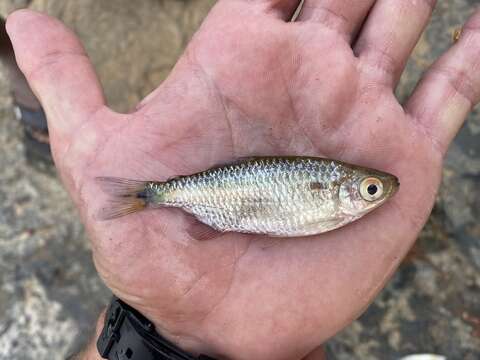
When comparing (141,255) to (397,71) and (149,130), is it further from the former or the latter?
(397,71)

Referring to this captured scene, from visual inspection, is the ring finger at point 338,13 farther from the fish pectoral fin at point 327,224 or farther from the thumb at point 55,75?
the thumb at point 55,75

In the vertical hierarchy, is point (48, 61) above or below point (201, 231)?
above

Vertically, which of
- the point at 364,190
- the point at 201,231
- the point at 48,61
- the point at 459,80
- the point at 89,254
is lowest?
the point at 89,254

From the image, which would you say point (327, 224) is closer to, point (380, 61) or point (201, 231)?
point (201, 231)

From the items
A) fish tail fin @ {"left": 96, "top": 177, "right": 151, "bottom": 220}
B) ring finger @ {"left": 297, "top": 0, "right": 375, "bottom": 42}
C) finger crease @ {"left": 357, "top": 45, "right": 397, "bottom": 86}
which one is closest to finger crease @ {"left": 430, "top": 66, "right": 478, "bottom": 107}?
finger crease @ {"left": 357, "top": 45, "right": 397, "bottom": 86}

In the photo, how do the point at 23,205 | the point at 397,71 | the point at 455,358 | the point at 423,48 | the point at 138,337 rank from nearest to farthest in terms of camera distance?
1. the point at 138,337
2. the point at 397,71
3. the point at 455,358
4. the point at 23,205
5. the point at 423,48

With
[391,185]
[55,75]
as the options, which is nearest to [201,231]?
[391,185]

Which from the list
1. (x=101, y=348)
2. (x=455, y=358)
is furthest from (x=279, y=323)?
(x=455, y=358)
